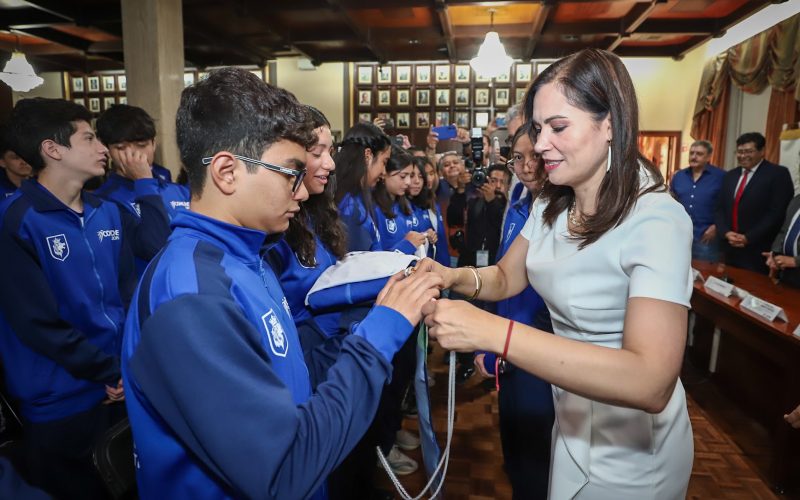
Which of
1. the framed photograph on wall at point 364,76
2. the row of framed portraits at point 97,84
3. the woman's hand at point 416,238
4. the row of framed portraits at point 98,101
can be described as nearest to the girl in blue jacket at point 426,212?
the woman's hand at point 416,238

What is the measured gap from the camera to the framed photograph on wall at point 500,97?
356 inches

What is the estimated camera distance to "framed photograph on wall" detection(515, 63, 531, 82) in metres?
8.98

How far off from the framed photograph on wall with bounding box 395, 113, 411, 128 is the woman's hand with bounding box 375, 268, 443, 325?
8.71m

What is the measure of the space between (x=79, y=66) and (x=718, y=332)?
11156 millimetres

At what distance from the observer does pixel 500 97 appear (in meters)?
9.08

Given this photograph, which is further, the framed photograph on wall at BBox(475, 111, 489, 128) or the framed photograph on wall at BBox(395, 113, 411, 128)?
the framed photograph on wall at BBox(395, 113, 411, 128)

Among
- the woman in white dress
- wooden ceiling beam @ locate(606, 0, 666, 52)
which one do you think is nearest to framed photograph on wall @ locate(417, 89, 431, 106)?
wooden ceiling beam @ locate(606, 0, 666, 52)

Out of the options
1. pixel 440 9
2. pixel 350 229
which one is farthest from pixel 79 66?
pixel 350 229

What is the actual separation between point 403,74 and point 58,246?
8362 millimetres

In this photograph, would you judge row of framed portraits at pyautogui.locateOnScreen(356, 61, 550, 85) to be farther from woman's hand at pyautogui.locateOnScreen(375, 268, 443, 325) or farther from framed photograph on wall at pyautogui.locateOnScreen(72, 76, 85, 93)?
woman's hand at pyautogui.locateOnScreen(375, 268, 443, 325)

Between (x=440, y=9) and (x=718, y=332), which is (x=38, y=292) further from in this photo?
(x=440, y=9)

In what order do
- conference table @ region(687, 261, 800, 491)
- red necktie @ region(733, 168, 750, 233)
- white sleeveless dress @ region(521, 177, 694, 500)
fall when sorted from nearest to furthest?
white sleeveless dress @ region(521, 177, 694, 500) < conference table @ region(687, 261, 800, 491) < red necktie @ region(733, 168, 750, 233)

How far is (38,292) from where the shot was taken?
1.66m

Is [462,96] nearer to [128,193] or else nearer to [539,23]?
[539,23]
